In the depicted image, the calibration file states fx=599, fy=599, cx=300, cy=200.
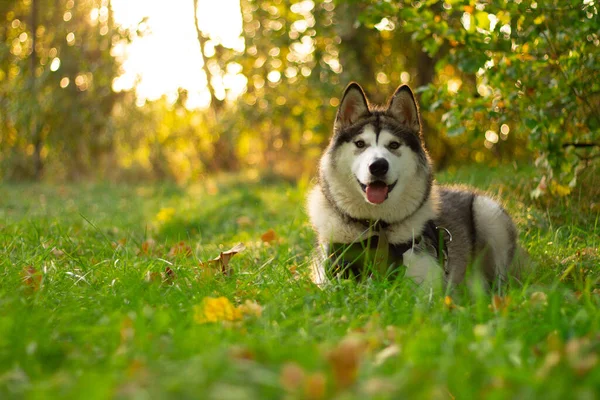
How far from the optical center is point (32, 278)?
118 inches

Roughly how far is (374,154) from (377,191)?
0.21m

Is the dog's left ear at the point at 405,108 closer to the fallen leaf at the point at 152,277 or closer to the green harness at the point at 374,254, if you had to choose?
the green harness at the point at 374,254

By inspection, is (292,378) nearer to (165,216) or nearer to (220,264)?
(220,264)

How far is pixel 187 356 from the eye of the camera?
190 centimetres

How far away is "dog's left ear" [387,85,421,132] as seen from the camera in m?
3.67

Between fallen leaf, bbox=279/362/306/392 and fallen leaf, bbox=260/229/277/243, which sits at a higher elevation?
fallen leaf, bbox=279/362/306/392

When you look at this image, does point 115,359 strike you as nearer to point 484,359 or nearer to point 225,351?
point 225,351

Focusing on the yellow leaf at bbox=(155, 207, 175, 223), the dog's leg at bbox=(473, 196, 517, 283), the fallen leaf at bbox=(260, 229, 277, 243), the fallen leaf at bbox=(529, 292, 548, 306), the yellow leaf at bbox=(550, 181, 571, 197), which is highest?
the yellow leaf at bbox=(550, 181, 571, 197)

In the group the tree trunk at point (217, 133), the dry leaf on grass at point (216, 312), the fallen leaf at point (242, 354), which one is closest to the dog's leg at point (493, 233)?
the dry leaf on grass at point (216, 312)

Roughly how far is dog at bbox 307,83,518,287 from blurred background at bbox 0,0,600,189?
97 cm

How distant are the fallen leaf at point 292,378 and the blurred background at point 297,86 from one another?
126 inches

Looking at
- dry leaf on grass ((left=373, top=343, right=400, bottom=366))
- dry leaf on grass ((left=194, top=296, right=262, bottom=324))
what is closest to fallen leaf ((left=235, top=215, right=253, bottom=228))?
dry leaf on grass ((left=194, top=296, right=262, bottom=324))

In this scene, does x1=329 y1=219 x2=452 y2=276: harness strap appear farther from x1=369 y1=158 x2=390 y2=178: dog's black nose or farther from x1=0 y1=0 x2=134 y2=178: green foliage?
x1=0 y1=0 x2=134 y2=178: green foliage

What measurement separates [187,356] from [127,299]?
0.85 m
